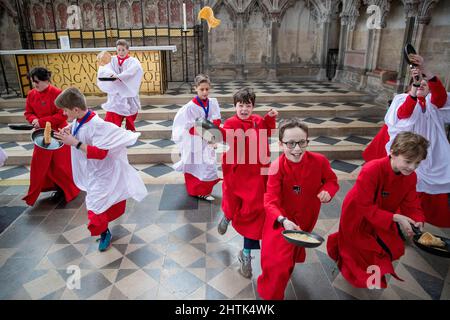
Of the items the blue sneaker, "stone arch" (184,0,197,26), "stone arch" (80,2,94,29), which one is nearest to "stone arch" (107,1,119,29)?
"stone arch" (80,2,94,29)

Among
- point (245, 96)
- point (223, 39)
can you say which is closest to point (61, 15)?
point (223, 39)

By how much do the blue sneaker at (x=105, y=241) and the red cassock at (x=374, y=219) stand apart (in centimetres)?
231

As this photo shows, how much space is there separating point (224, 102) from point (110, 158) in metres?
5.79

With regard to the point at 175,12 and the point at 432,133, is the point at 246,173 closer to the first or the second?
the point at 432,133

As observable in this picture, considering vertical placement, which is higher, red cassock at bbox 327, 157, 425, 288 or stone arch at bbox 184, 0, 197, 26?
stone arch at bbox 184, 0, 197, 26

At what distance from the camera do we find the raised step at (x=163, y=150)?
5914 mm

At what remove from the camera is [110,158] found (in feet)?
11.1

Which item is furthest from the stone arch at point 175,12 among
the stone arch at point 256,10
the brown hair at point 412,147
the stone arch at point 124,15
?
the brown hair at point 412,147

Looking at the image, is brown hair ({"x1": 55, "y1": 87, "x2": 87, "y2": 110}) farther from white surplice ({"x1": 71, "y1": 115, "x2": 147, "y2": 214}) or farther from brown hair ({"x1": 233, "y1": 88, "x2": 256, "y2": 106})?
brown hair ({"x1": 233, "y1": 88, "x2": 256, "y2": 106})

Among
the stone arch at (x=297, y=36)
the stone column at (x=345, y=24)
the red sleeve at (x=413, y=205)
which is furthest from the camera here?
the stone arch at (x=297, y=36)

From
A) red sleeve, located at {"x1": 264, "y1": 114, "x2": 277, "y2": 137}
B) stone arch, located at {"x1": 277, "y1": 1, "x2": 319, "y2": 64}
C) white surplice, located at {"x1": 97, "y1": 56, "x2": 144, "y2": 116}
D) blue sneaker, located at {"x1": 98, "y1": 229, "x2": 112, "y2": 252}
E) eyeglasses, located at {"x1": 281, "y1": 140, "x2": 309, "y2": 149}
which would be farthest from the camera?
stone arch, located at {"x1": 277, "y1": 1, "x2": 319, "y2": 64}

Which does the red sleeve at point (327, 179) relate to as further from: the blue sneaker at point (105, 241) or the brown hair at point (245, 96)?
the blue sneaker at point (105, 241)

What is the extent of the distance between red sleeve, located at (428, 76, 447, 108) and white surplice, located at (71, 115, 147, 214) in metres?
3.29

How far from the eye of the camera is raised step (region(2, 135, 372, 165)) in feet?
19.4
